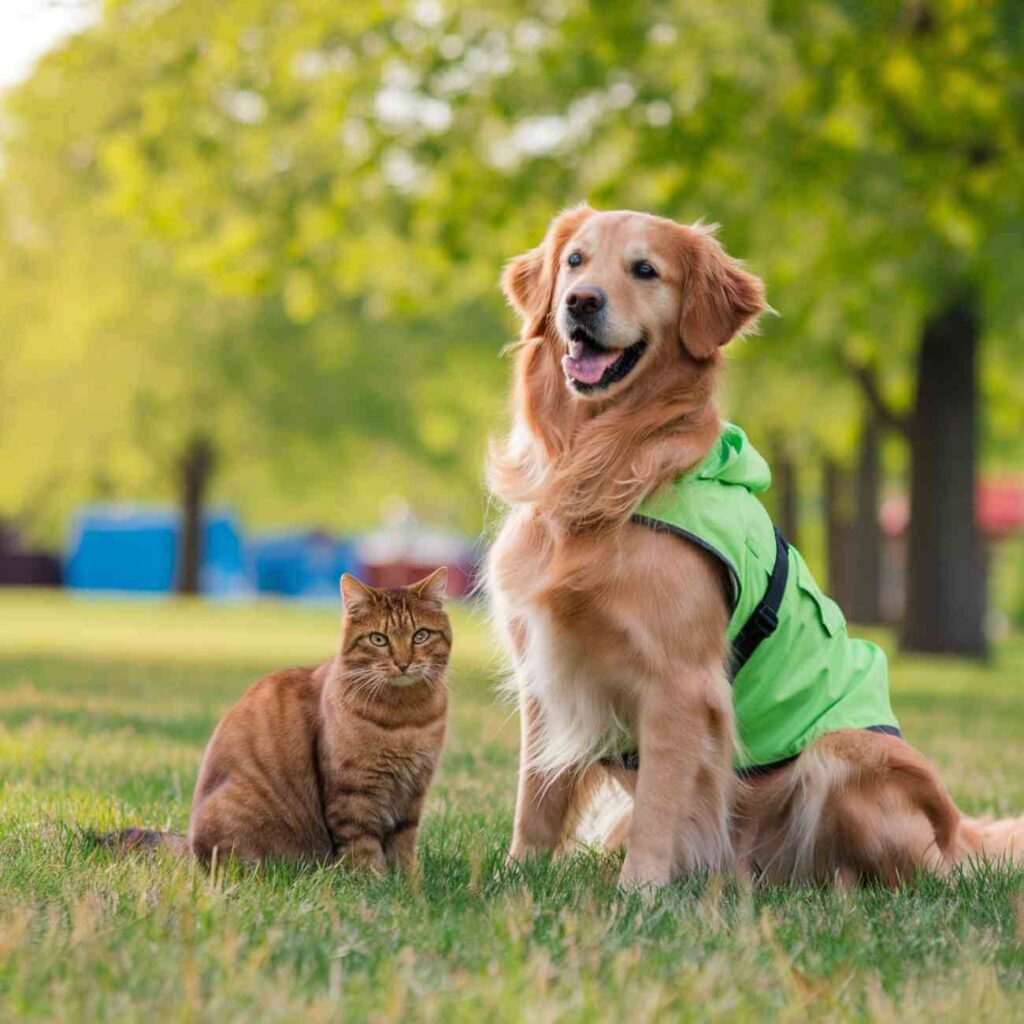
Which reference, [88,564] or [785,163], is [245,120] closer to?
[785,163]

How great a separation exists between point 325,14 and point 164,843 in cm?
1104

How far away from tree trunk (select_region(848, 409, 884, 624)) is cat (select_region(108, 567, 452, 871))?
1957 cm

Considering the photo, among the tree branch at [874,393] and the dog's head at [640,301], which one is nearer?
the dog's head at [640,301]

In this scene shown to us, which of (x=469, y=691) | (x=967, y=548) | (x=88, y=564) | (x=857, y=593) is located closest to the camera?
(x=469, y=691)

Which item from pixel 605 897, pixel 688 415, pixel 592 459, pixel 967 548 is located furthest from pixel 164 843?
pixel 967 548

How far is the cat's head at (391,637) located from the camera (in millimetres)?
4504

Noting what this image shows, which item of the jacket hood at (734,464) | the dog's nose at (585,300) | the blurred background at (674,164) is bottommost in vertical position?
the jacket hood at (734,464)

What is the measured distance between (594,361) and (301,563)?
4223 centimetres

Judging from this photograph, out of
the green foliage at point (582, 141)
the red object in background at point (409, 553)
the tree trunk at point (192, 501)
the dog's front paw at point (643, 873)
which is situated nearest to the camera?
the dog's front paw at point (643, 873)

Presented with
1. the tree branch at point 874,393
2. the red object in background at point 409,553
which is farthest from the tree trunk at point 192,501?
the tree branch at point 874,393

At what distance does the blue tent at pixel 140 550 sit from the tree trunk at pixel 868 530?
→ 2229cm

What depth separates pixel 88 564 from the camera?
44406 mm

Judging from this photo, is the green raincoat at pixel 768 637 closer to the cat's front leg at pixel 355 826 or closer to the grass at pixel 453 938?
the grass at pixel 453 938

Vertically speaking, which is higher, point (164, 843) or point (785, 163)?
point (785, 163)
